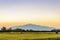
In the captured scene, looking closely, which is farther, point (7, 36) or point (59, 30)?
point (59, 30)

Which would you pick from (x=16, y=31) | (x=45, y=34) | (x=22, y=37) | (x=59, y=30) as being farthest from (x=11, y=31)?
(x=59, y=30)

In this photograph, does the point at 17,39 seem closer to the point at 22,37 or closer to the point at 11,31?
the point at 22,37

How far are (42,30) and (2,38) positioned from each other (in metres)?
2.48

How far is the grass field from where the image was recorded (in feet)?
36.9

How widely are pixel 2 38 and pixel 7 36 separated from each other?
436 millimetres

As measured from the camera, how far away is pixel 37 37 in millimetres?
11750

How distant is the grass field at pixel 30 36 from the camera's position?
443 inches

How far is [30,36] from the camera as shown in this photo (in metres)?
11.6

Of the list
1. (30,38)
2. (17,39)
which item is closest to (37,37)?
(30,38)

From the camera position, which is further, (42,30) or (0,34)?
(42,30)

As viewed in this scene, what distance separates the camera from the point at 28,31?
40.5 ft

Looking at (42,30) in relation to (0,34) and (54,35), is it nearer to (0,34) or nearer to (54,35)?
(54,35)

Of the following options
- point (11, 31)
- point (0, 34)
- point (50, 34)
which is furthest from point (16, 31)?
point (50, 34)

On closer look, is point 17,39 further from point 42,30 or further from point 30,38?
point 42,30
